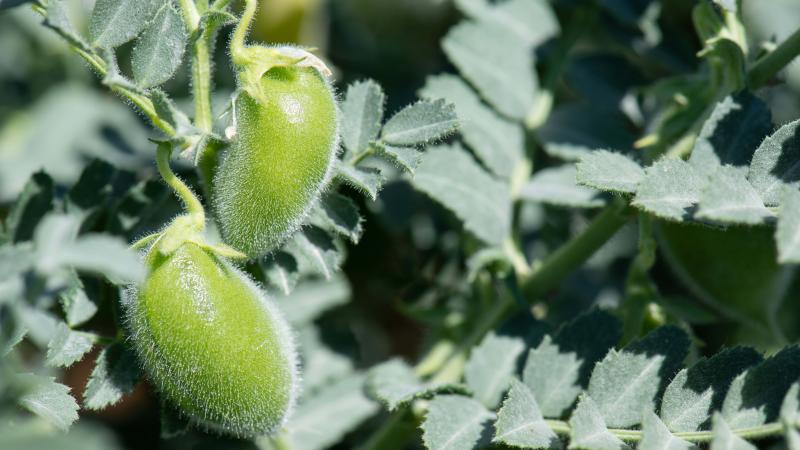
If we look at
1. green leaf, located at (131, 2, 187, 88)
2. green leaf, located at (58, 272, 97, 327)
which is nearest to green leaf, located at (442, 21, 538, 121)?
green leaf, located at (131, 2, 187, 88)

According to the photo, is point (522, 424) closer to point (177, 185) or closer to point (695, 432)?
point (695, 432)

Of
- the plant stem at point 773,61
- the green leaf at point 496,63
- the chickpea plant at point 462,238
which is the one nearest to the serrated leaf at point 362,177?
the chickpea plant at point 462,238

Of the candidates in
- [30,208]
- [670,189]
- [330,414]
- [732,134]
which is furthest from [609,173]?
[30,208]

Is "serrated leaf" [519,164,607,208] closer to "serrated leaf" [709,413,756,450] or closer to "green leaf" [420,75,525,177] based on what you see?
"green leaf" [420,75,525,177]

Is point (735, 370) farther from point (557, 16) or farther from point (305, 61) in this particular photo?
point (557, 16)

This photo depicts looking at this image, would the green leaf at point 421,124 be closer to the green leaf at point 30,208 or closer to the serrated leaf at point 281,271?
the serrated leaf at point 281,271

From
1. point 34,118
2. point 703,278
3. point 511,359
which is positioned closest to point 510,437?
point 511,359

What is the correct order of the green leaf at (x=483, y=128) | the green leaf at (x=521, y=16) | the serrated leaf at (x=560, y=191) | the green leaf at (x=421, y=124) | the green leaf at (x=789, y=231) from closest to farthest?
the green leaf at (x=789, y=231) → the green leaf at (x=421, y=124) → the serrated leaf at (x=560, y=191) → the green leaf at (x=483, y=128) → the green leaf at (x=521, y=16)
